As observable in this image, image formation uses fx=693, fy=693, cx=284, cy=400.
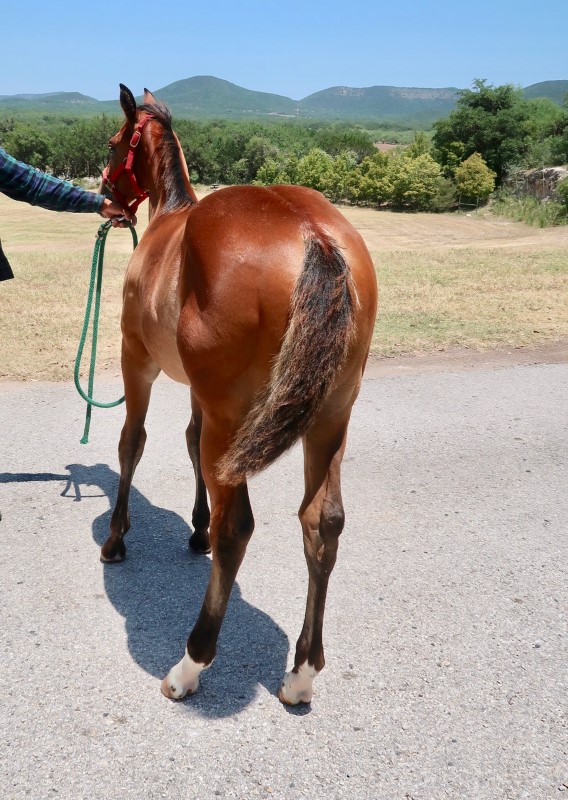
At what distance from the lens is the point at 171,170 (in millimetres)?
3787

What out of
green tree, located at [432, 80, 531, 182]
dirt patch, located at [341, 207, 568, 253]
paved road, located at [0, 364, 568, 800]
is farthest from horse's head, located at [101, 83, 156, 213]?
green tree, located at [432, 80, 531, 182]

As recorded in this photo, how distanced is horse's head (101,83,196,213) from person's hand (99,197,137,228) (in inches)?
2.6

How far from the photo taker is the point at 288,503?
14.0 ft

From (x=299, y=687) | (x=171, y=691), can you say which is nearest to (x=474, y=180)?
(x=299, y=687)

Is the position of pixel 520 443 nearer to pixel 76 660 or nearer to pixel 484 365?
pixel 484 365

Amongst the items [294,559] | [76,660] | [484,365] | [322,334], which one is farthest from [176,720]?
[484,365]

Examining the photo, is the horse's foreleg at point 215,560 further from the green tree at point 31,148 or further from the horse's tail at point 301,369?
the green tree at point 31,148

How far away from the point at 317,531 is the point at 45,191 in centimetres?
252

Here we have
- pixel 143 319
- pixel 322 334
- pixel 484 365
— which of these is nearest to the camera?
pixel 322 334

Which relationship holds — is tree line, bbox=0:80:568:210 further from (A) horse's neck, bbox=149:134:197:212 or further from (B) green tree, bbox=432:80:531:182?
(A) horse's neck, bbox=149:134:197:212

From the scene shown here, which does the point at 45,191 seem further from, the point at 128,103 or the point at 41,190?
the point at 128,103

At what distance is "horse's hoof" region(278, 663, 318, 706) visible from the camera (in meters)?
2.66

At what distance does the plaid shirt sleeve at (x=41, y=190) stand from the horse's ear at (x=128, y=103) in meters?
0.47

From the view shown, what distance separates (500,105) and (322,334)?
34.1m
